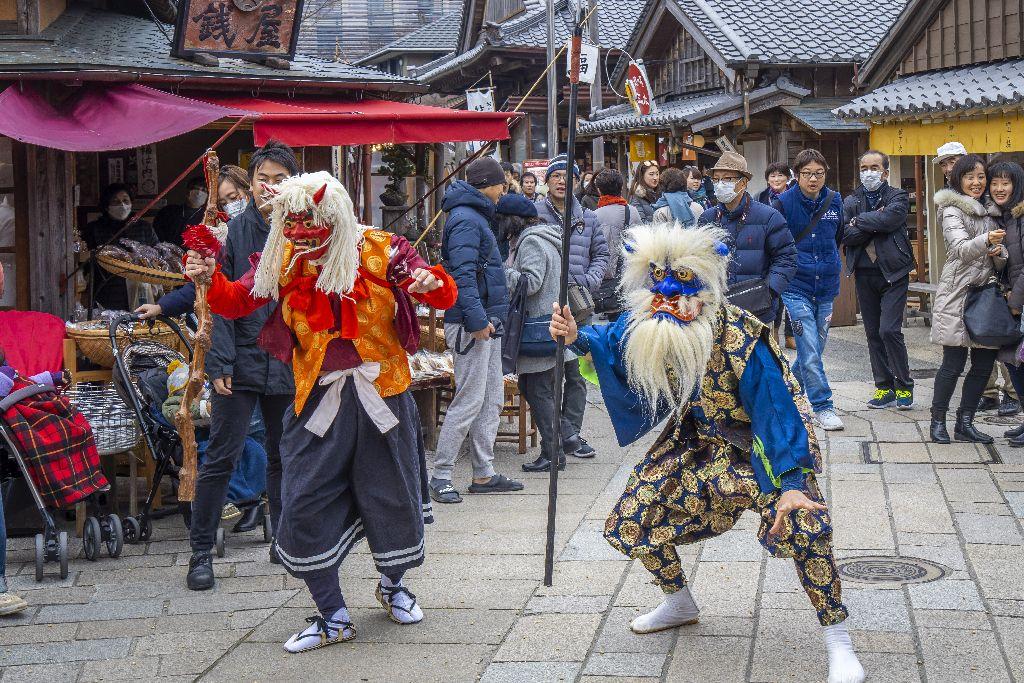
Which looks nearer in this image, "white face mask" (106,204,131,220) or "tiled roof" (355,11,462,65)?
"white face mask" (106,204,131,220)

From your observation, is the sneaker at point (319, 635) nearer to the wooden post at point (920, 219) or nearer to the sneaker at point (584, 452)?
the sneaker at point (584, 452)

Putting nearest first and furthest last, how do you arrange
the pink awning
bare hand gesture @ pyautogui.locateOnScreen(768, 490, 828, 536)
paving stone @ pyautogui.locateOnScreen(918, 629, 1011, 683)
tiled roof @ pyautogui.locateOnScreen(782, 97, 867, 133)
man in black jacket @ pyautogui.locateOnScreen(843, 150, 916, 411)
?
bare hand gesture @ pyautogui.locateOnScreen(768, 490, 828, 536) < paving stone @ pyautogui.locateOnScreen(918, 629, 1011, 683) < the pink awning < man in black jacket @ pyautogui.locateOnScreen(843, 150, 916, 411) < tiled roof @ pyautogui.locateOnScreen(782, 97, 867, 133)

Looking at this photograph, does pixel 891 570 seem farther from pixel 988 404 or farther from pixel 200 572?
pixel 988 404

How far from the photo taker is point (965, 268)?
8344mm

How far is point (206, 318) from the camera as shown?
5727 millimetres

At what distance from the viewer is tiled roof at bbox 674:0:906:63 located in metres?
20.1

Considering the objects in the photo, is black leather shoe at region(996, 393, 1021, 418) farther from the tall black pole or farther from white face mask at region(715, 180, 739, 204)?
the tall black pole

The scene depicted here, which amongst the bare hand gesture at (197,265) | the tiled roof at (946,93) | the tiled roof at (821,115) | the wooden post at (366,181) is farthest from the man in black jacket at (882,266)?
the tiled roof at (821,115)

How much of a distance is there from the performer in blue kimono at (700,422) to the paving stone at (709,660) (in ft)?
0.56

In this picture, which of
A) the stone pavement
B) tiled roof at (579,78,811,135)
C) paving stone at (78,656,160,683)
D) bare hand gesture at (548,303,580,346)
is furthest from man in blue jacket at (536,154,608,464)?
tiled roof at (579,78,811,135)

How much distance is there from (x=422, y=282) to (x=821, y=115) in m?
15.3

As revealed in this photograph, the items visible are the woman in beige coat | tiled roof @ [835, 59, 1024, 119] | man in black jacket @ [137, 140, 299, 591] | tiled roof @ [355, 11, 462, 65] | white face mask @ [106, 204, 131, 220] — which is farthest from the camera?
tiled roof @ [355, 11, 462, 65]

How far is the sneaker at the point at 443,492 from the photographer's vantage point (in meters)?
7.60

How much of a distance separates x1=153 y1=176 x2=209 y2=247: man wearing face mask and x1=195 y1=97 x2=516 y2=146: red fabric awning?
1.39 m
